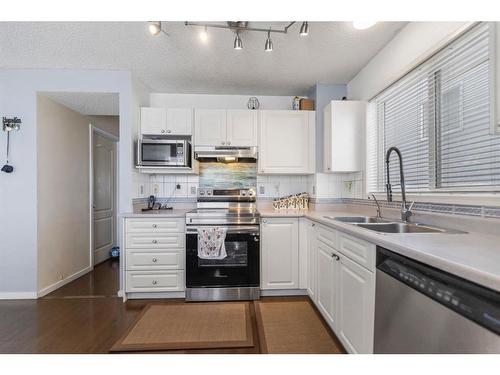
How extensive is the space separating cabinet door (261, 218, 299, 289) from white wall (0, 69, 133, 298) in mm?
1547

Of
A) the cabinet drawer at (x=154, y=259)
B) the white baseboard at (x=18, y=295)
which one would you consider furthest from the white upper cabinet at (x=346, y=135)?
the white baseboard at (x=18, y=295)

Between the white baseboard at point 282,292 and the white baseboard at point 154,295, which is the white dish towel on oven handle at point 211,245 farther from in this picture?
the white baseboard at point 282,292

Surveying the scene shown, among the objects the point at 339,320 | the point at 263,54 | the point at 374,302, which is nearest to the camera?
the point at 374,302

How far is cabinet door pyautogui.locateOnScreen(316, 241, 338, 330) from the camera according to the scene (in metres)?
1.93

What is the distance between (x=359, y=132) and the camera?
2.81 metres

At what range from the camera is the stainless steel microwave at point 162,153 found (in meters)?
2.88

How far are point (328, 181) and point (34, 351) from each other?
3.12 metres

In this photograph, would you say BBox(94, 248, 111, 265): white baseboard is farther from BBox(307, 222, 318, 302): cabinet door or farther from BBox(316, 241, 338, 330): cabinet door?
BBox(316, 241, 338, 330): cabinet door

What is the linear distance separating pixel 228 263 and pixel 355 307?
140 cm

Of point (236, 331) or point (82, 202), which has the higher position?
point (82, 202)

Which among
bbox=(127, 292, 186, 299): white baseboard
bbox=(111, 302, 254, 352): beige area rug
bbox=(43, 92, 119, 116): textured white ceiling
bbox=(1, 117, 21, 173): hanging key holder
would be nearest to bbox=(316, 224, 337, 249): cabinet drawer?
bbox=(111, 302, 254, 352): beige area rug

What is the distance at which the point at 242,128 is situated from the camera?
310 cm
